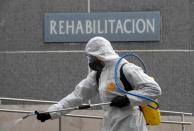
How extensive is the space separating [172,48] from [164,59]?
23 centimetres

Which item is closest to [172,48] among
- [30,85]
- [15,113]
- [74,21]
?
[74,21]

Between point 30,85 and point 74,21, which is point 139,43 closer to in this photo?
point 74,21

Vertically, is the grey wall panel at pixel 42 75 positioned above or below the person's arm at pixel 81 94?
below

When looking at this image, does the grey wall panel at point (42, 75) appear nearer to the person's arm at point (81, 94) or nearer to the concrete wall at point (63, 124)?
the concrete wall at point (63, 124)

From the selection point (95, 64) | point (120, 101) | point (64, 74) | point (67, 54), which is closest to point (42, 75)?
point (64, 74)

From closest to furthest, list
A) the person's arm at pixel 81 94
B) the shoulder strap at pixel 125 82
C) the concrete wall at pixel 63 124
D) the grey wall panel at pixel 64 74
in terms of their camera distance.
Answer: the shoulder strap at pixel 125 82 → the person's arm at pixel 81 94 → the concrete wall at pixel 63 124 → the grey wall panel at pixel 64 74

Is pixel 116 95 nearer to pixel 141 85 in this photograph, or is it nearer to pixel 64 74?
pixel 141 85

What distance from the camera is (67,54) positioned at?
12.3 meters

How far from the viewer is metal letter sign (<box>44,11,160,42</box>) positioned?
12.2 meters

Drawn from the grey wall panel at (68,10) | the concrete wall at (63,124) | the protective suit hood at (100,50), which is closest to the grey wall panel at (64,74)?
the grey wall panel at (68,10)

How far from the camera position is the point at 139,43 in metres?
12.2

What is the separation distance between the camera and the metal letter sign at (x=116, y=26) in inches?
480

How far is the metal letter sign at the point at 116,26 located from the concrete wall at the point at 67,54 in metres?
0.11

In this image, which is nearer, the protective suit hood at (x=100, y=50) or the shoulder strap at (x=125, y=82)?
the shoulder strap at (x=125, y=82)
